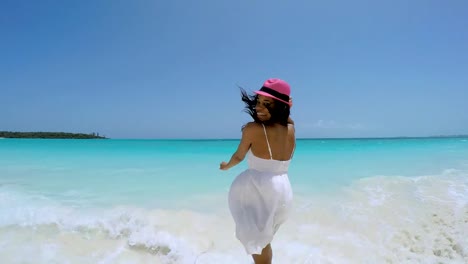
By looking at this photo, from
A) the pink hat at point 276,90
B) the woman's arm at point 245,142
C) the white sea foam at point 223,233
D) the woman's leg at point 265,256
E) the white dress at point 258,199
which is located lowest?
the white sea foam at point 223,233

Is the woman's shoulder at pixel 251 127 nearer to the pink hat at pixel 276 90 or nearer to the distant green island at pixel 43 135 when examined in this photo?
the pink hat at pixel 276 90

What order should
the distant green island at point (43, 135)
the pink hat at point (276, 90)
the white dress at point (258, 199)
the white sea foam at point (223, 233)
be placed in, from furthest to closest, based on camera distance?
the distant green island at point (43, 135) < the white sea foam at point (223, 233) < the white dress at point (258, 199) < the pink hat at point (276, 90)

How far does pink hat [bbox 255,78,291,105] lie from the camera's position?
2.13 meters

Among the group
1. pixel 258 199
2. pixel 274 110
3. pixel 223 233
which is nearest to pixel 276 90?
pixel 274 110

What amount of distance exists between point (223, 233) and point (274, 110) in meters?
2.71

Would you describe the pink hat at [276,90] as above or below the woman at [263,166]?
above

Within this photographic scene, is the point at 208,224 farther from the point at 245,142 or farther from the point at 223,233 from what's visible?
the point at 245,142

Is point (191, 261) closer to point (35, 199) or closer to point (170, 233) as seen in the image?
point (170, 233)

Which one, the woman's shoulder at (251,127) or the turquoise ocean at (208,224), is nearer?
the woman's shoulder at (251,127)

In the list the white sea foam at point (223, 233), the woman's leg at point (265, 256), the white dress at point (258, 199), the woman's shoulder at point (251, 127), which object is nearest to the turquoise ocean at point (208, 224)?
the white sea foam at point (223, 233)

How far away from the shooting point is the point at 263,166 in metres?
2.27

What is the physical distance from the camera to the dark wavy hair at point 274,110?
2196mm

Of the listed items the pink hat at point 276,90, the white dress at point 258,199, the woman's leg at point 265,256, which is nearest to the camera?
the pink hat at point 276,90

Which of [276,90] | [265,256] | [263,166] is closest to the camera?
[276,90]
